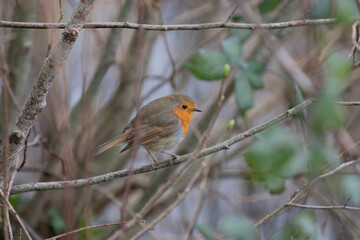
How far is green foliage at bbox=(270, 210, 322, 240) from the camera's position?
1.84 metres

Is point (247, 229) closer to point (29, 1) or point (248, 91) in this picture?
point (248, 91)

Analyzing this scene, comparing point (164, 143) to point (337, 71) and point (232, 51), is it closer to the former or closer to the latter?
point (232, 51)

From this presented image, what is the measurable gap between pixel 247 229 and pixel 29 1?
2145 millimetres

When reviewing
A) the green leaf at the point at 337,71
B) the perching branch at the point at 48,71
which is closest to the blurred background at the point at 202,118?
the green leaf at the point at 337,71

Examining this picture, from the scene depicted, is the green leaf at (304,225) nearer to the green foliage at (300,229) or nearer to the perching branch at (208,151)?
the green foliage at (300,229)

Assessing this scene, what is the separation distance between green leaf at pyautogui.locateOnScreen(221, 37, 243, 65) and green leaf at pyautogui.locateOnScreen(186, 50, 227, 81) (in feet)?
0.12

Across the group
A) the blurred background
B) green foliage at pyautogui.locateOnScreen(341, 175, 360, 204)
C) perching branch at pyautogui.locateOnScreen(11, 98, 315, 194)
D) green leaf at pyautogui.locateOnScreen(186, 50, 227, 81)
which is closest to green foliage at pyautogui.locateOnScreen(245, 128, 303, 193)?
the blurred background

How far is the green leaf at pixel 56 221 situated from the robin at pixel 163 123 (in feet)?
3.04

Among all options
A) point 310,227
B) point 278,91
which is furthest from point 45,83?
point 278,91

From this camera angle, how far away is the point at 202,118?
3.88 meters

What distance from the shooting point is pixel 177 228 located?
5172 millimetres

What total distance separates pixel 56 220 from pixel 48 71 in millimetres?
1986

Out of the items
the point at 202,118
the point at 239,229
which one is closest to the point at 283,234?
the point at 239,229

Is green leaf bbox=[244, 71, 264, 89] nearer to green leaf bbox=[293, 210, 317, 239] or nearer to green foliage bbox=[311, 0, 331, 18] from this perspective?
green foliage bbox=[311, 0, 331, 18]
